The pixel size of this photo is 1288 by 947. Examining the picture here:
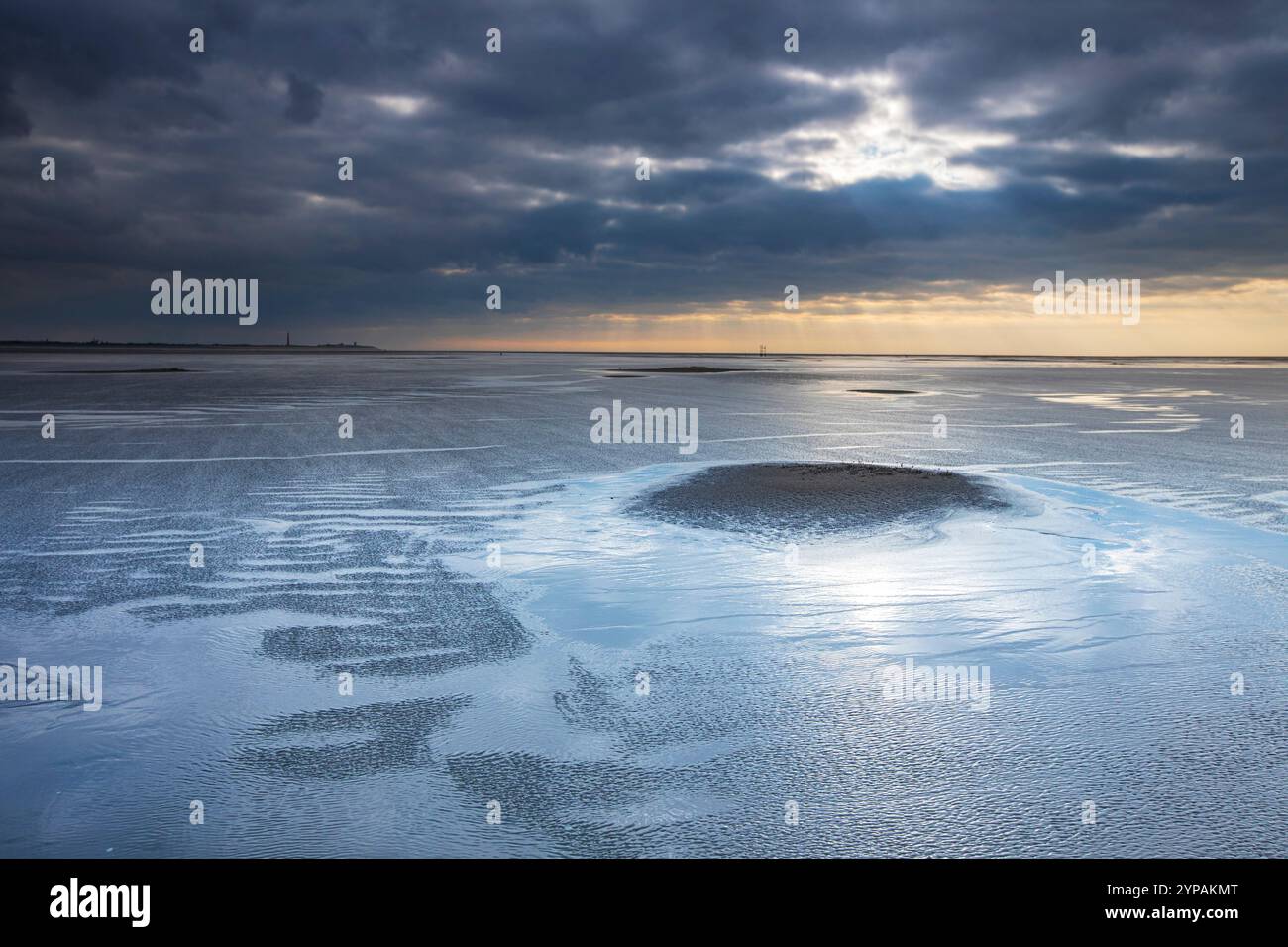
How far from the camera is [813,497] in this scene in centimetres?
1027

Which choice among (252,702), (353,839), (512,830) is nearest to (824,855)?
(512,830)

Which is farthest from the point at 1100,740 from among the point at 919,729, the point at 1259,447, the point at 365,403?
the point at 365,403

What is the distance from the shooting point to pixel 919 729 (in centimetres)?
422

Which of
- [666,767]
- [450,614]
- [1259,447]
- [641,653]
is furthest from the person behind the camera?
[1259,447]

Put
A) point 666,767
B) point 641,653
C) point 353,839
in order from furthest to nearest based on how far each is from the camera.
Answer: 1. point 641,653
2. point 666,767
3. point 353,839

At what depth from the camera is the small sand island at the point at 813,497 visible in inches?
358

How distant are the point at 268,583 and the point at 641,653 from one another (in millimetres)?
3094

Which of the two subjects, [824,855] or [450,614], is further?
A: [450,614]

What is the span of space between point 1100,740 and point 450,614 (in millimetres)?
3780

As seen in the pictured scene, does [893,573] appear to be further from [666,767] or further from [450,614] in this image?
[666,767]

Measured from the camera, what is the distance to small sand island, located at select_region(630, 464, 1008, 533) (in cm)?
909

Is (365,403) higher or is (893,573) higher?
(365,403)
